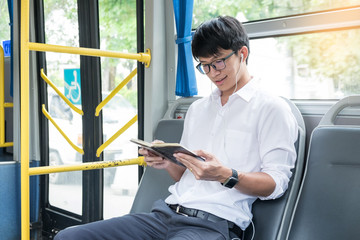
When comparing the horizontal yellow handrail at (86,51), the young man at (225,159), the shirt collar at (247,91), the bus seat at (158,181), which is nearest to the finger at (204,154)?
the young man at (225,159)

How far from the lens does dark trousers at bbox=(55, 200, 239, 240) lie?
5.40 ft

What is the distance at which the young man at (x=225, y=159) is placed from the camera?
1.63 meters

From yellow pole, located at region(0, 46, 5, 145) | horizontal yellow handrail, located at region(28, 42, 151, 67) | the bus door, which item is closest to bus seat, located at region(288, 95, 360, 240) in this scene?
horizontal yellow handrail, located at region(28, 42, 151, 67)

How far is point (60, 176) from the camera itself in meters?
3.76

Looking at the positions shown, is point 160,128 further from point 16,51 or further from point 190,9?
point 16,51

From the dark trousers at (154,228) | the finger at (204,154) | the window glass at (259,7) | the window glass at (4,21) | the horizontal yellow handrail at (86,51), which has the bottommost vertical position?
the dark trousers at (154,228)

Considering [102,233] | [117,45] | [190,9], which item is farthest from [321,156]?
[117,45]

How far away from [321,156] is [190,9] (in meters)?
1.14

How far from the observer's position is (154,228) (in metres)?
1.81

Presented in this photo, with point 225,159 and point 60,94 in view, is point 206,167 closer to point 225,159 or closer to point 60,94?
point 225,159

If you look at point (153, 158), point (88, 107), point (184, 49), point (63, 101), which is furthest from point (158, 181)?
point (63, 101)

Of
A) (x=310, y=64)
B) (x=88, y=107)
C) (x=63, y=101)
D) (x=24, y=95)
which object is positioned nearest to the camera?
(x=24, y=95)

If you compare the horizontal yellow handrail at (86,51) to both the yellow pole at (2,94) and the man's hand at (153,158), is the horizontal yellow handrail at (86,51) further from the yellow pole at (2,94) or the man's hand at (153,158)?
the yellow pole at (2,94)

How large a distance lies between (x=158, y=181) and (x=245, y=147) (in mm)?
692
